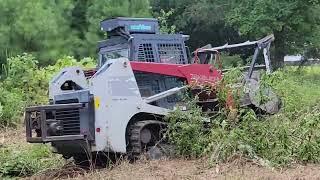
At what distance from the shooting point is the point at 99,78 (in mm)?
9062

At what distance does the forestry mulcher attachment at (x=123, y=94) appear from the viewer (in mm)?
9133

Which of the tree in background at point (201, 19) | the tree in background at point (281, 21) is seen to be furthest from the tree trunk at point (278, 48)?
the tree in background at point (201, 19)

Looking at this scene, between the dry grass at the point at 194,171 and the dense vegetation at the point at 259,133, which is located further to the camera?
the dense vegetation at the point at 259,133

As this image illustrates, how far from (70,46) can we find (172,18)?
20733 millimetres

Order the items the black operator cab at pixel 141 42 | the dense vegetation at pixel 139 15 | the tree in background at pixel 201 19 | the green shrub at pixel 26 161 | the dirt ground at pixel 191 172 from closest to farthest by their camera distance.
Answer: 1. the dirt ground at pixel 191 172
2. the green shrub at pixel 26 161
3. the black operator cab at pixel 141 42
4. the dense vegetation at pixel 139 15
5. the tree in background at pixel 201 19

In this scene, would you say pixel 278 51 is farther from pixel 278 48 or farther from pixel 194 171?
pixel 194 171

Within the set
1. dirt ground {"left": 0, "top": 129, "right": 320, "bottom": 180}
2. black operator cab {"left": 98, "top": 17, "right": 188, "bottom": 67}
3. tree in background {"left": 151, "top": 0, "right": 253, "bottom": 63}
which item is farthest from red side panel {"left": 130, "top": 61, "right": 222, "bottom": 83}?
tree in background {"left": 151, "top": 0, "right": 253, "bottom": 63}

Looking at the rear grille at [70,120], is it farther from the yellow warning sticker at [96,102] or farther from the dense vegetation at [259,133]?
the dense vegetation at [259,133]

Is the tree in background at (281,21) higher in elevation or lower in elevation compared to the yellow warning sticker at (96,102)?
higher

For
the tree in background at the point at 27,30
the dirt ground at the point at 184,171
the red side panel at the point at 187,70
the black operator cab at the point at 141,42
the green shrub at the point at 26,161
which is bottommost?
the green shrub at the point at 26,161

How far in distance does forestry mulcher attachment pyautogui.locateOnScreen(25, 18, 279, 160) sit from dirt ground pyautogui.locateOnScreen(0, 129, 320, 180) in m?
0.38

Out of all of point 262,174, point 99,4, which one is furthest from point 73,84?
point 99,4

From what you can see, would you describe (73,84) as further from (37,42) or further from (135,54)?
(37,42)

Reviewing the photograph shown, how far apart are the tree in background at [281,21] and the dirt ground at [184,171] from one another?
2492cm
